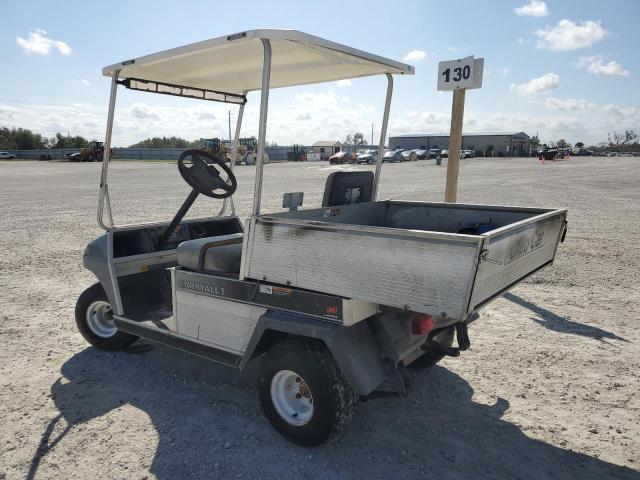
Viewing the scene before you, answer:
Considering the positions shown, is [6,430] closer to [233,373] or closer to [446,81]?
[233,373]

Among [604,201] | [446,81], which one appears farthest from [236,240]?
[604,201]

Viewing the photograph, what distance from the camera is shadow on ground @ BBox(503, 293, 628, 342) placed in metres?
4.27

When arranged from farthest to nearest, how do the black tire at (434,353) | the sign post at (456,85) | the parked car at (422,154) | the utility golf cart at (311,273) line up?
the parked car at (422,154)
the sign post at (456,85)
the black tire at (434,353)
the utility golf cart at (311,273)

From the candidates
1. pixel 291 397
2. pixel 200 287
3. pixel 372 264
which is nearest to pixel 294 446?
pixel 291 397

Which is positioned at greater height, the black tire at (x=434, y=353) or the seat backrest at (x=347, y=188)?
the seat backrest at (x=347, y=188)

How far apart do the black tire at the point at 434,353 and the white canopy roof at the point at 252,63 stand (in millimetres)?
1905

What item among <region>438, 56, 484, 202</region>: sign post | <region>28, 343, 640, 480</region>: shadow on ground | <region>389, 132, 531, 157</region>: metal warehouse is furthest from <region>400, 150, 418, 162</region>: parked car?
<region>28, 343, 640, 480</region>: shadow on ground

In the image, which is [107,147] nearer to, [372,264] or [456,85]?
[372,264]

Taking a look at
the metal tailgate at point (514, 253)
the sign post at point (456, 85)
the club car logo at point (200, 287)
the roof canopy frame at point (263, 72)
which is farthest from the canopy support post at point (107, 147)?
the sign post at point (456, 85)

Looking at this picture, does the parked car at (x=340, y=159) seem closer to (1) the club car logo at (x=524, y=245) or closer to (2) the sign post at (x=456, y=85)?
(2) the sign post at (x=456, y=85)

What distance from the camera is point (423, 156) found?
178 feet

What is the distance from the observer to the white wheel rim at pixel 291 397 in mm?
2807

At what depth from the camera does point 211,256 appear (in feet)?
10.5

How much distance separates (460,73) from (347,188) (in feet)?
7.53
